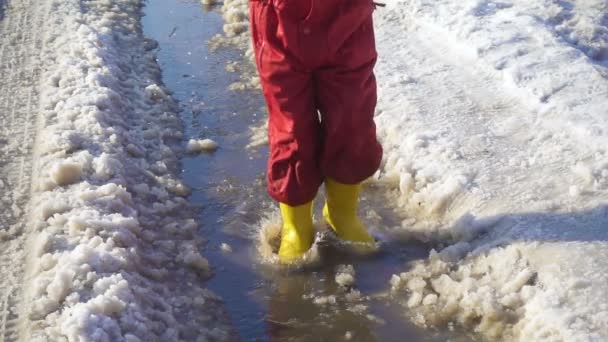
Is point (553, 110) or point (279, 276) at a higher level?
point (553, 110)

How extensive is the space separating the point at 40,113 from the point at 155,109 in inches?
25.9

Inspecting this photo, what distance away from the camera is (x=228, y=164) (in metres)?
4.28

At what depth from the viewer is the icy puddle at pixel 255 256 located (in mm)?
3135

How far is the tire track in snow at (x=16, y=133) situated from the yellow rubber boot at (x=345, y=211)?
1.36 metres

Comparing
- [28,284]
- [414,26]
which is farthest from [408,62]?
[28,284]

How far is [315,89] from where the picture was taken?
3.31m

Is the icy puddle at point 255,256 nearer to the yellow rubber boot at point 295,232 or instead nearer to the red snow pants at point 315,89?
the yellow rubber boot at point 295,232

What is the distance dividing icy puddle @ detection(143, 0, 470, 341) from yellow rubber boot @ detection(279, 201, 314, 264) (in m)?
0.10

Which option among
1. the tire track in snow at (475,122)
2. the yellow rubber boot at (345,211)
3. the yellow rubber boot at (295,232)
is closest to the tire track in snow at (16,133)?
the yellow rubber boot at (295,232)

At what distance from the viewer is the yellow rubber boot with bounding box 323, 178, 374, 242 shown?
3.49m

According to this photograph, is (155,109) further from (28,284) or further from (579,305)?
(579,305)

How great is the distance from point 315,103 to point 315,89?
0.06m

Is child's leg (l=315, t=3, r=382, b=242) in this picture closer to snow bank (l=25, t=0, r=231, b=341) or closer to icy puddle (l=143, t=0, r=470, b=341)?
icy puddle (l=143, t=0, r=470, b=341)

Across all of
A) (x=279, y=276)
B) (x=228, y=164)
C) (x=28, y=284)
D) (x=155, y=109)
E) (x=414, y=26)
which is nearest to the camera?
(x=28, y=284)
